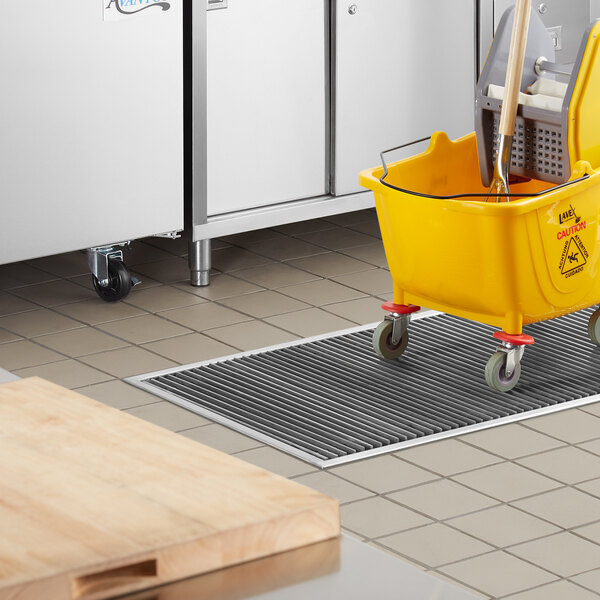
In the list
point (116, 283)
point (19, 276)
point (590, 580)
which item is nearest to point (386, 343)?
point (116, 283)

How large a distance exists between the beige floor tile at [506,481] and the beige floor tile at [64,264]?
1.94 m

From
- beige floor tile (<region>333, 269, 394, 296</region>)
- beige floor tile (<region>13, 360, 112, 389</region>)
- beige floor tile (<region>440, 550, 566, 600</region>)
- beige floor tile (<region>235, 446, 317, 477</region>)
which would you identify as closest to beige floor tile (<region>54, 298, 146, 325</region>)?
beige floor tile (<region>13, 360, 112, 389</region>)

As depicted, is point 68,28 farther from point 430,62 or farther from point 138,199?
point 430,62

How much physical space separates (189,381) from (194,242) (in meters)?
0.79

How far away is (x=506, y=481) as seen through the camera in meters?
3.07

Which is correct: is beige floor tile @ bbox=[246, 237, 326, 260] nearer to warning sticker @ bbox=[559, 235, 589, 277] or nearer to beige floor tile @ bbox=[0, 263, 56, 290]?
beige floor tile @ bbox=[0, 263, 56, 290]

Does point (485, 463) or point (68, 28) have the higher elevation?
point (68, 28)

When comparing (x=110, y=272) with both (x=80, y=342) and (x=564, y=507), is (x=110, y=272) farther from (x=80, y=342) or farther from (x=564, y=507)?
(x=564, y=507)

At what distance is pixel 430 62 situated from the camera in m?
4.77

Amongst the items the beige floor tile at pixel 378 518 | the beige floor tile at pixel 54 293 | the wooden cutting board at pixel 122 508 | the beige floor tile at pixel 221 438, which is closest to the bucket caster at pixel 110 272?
the beige floor tile at pixel 54 293

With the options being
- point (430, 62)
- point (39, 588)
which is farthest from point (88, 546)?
point (430, 62)

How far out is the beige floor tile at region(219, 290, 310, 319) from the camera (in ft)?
13.8

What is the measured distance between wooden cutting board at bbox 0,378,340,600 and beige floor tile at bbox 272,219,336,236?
3781 millimetres

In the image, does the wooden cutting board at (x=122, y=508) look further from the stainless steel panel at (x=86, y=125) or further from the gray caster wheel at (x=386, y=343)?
the stainless steel panel at (x=86, y=125)
